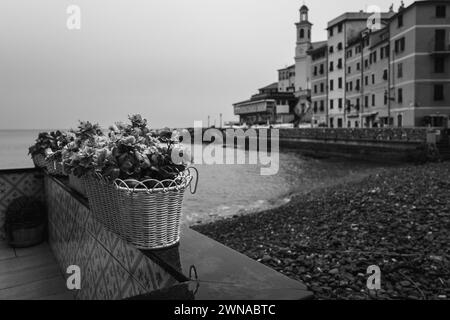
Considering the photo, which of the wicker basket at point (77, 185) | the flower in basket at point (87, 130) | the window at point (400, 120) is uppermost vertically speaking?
the window at point (400, 120)

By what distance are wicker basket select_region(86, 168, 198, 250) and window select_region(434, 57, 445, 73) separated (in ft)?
135

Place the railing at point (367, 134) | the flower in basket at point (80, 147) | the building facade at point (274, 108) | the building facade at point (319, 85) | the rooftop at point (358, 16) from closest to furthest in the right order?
the flower in basket at point (80, 147) < the railing at point (367, 134) < the rooftop at point (358, 16) < the building facade at point (319, 85) < the building facade at point (274, 108)

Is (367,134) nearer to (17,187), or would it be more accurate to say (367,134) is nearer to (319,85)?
(319,85)

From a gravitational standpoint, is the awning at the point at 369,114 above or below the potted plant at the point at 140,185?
above

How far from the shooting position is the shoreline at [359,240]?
5.00 m

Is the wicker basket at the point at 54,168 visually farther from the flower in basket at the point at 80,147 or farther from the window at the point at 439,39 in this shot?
the window at the point at 439,39

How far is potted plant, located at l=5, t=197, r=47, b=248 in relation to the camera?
507 cm

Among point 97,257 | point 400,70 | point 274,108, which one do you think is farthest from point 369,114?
point 97,257

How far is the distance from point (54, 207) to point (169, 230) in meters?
3.22

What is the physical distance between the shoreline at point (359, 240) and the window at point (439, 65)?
28.6 metres

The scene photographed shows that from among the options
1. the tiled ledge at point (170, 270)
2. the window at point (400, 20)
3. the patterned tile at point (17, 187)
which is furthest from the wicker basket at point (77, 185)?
the window at point (400, 20)

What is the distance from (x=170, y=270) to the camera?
1716mm

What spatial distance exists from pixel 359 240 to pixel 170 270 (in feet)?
20.9
